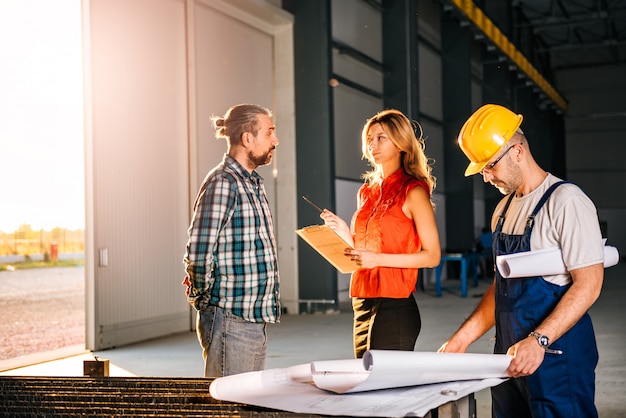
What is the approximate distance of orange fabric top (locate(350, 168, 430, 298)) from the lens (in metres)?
2.83

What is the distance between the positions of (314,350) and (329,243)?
4152 mm

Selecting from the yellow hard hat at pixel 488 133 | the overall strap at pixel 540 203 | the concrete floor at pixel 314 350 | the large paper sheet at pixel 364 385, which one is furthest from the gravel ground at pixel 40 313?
the large paper sheet at pixel 364 385

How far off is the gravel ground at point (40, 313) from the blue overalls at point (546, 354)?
5539mm

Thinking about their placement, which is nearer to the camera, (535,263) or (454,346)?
(535,263)

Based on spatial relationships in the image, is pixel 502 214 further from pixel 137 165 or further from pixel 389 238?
pixel 137 165

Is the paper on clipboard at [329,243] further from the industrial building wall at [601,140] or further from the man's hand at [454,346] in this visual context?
the industrial building wall at [601,140]

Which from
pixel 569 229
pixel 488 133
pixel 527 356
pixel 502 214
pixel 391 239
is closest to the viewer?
pixel 527 356

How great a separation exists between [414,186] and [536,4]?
1828cm

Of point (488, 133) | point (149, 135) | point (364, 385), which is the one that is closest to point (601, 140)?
point (149, 135)

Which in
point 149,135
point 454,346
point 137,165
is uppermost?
point 149,135

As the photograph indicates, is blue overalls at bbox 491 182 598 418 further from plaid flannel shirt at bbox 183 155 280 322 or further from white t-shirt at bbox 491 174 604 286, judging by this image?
plaid flannel shirt at bbox 183 155 280 322

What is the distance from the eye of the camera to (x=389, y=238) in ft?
9.46

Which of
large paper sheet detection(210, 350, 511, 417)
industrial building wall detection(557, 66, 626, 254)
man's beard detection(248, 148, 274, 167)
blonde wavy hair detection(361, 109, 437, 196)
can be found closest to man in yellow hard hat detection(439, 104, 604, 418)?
large paper sheet detection(210, 350, 511, 417)

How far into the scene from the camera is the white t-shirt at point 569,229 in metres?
1.93
